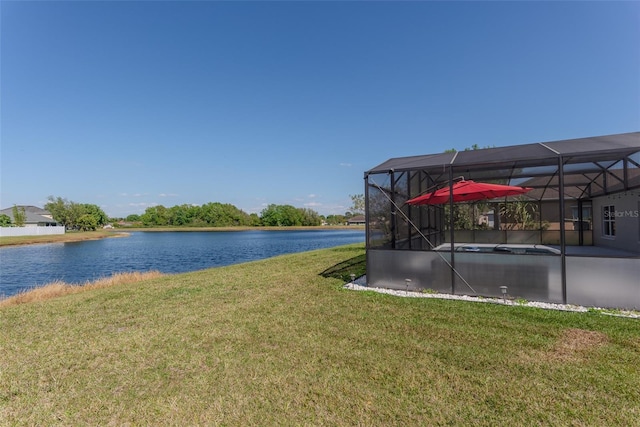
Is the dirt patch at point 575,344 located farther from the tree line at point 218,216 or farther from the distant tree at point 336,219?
the distant tree at point 336,219

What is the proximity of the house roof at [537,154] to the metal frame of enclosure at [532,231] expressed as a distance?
16 mm

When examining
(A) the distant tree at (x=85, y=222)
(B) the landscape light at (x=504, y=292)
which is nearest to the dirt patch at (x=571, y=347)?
(B) the landscape light at (x=504, y=292)

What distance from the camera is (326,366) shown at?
10.4 ft

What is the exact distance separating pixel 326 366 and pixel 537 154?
5485 mm

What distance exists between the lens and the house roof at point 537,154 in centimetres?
490

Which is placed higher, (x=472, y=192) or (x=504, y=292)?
(x=472, y=192)

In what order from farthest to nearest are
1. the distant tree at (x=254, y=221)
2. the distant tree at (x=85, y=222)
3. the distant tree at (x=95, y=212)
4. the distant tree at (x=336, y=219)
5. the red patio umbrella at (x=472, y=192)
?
the distant tree at (x=336, y=219) < the distant tree at (x=254, y=221) < the distant tree at (x=95, y=212) < the distant tree at (x=85, y=222) < the red patio umbrella at (x=472, y=192)

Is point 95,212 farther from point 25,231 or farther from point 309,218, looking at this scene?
point 309,218

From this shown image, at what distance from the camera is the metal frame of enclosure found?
4.91 meters

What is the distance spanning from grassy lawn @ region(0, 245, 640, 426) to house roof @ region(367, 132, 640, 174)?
2.71 meters

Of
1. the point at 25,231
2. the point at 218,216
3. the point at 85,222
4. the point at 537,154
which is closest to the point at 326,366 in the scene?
the point at 537,154

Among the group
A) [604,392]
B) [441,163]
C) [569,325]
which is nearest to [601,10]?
[441,163]

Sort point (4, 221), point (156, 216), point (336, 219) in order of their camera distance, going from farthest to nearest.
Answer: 1. point (336, 219)
2. point (156, 216)
3. point (4, 221)

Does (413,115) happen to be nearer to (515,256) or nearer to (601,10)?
(601,10)
